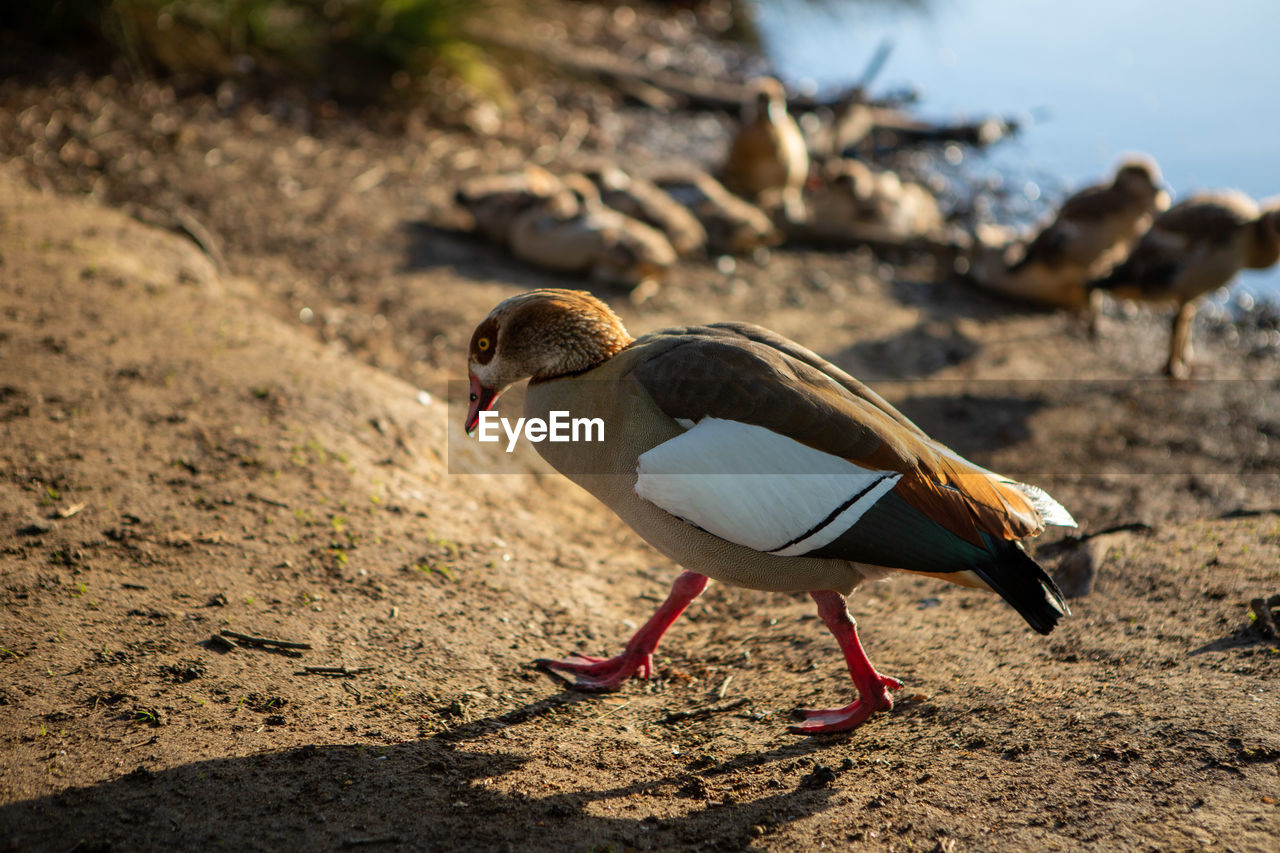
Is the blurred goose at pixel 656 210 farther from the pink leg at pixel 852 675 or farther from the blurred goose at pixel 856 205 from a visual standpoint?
the pink leg at pixel 852 675

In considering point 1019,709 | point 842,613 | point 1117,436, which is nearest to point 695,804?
point 842,613

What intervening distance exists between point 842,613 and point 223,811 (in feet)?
7.16

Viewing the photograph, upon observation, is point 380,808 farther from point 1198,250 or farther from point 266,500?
point 1198,250

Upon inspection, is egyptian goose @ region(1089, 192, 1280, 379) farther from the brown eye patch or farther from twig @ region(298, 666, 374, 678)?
twig @ region(298, 666, 374, 678)

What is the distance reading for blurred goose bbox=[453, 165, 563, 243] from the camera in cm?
877

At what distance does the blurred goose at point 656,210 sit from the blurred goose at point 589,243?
15.5 inches

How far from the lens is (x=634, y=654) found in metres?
4.07

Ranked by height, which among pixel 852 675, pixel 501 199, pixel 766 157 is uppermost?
pixel 766 157

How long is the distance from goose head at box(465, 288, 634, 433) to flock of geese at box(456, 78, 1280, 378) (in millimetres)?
4284

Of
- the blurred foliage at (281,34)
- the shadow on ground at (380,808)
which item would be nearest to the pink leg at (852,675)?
the shadow on ground at (380,808)

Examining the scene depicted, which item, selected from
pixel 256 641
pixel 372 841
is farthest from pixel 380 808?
pixel 256 641

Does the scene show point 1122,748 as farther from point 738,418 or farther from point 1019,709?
point 738,418

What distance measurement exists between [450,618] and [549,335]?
1.28 m

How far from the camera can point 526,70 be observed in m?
13.3
